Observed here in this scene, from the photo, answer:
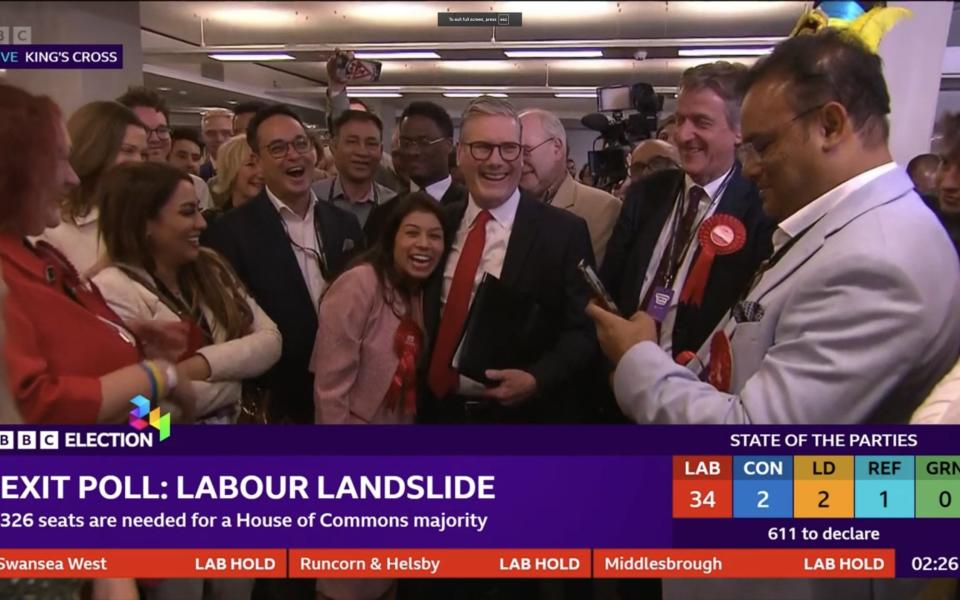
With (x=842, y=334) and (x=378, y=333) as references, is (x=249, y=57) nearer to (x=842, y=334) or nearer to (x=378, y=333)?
(x=378, y=333)

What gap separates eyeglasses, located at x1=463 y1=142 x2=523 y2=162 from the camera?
1.47 metres

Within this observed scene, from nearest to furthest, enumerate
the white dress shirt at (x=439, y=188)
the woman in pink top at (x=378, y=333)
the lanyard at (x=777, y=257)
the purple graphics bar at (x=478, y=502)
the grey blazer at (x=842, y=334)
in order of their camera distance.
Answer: the grey blazer at (x=842, y=334) < the lanyard at (x=777, y=257) < the purple graphics bar at (x=478, y=502) < the woman in pink top at (x=378, y=333) < the white dress shirt at (x=439, y=188)

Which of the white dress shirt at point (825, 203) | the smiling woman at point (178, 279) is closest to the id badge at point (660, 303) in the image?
the white dress shirt at point (825, 203)

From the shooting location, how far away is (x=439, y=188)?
1557mm

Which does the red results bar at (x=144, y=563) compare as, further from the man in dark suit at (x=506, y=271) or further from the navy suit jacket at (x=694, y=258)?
the navy suit jacket at (x=694, y=258)

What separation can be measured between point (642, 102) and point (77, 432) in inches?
39.6

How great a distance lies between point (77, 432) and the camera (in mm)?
1191

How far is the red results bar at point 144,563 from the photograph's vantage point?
1220 mm

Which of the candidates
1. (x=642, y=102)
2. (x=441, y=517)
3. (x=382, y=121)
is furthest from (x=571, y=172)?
(x=441, y=517)

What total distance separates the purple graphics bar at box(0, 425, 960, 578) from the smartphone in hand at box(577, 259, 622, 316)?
20 centimetres

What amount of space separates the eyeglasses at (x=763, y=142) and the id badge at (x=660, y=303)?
0.34m

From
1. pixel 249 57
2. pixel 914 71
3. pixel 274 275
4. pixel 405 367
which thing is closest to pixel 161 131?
pixel 249 57

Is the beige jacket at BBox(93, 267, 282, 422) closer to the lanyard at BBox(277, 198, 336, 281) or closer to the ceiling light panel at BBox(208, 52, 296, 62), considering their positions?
the lanyard at BBox(277, 198, 336, 281)

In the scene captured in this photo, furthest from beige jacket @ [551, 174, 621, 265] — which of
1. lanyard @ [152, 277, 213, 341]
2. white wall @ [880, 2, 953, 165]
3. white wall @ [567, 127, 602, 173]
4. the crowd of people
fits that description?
lanyard @ [152, 277, 213, 341]
